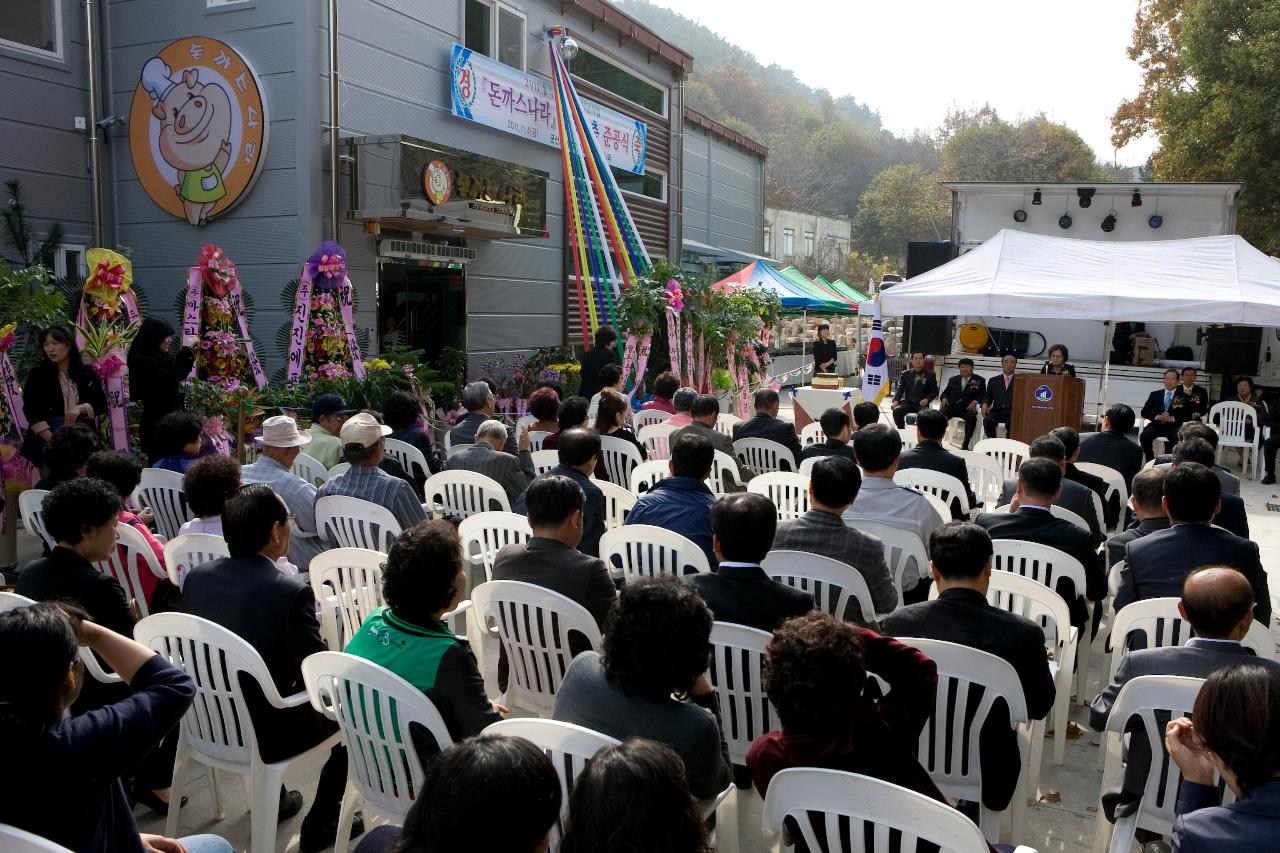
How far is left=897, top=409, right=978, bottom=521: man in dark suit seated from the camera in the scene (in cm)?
533

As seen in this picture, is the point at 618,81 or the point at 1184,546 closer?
the point at 1184,546

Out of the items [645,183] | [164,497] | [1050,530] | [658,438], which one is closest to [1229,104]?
[645,183]

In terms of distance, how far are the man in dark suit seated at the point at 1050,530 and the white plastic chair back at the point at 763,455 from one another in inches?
104

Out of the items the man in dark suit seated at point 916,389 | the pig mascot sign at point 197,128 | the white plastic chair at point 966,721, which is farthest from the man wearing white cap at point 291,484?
the man in dark suit seated at point 916,389

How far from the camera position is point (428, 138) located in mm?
10336

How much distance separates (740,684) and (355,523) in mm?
2011

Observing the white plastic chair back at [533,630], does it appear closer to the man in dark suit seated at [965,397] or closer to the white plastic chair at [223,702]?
the white plastic chair at [223,702]

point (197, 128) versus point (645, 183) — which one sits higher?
point (645, 183)

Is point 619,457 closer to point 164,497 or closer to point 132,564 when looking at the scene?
point 164,497

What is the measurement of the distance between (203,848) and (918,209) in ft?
152

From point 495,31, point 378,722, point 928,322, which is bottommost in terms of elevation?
point 378,722

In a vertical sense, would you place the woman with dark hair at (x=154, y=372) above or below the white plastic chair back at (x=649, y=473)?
above

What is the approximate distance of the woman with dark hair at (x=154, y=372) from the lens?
605cm

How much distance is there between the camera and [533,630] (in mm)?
2914
